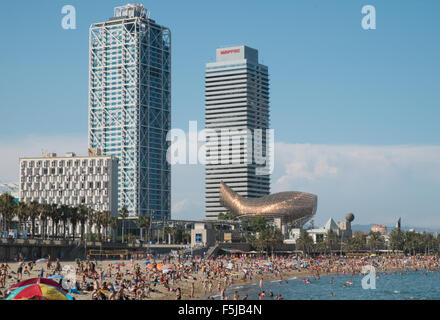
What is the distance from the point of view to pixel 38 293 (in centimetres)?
3016

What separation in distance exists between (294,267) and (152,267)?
3868 centimetres

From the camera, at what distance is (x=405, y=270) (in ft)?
390

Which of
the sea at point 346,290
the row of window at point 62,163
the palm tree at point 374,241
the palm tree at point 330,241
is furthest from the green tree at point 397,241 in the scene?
the row of window at point 62,163

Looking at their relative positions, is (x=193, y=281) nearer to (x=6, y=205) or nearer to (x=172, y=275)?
(x=172, y=275)

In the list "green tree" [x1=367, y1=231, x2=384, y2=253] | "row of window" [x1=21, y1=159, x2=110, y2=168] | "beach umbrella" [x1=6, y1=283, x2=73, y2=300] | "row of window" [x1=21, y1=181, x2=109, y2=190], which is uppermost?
"row of window" [x1=21, y1=159, x2=110, y2=168]

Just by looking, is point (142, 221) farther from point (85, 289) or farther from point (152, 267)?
point (85, 289)

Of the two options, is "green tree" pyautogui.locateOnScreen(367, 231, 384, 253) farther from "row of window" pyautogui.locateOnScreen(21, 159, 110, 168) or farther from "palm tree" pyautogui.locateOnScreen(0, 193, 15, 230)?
"palm tree" pyautogui.locateOnScreen(0, 193, 15, 230)

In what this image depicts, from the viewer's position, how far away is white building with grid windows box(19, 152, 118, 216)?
180m

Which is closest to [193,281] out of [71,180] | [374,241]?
[374,241]

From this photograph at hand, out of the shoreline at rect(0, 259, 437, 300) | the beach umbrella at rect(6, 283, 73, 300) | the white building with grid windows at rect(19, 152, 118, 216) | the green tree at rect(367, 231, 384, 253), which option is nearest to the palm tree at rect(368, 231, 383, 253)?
the green tree at rect(367, 231, 384, 253)

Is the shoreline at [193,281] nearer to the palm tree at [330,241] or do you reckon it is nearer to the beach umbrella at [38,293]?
the beach umbrella at [38,293]

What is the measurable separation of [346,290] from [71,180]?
409 feet

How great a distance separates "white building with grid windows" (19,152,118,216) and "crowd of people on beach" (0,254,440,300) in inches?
2588

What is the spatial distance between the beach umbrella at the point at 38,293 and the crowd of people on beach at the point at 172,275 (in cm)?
700
